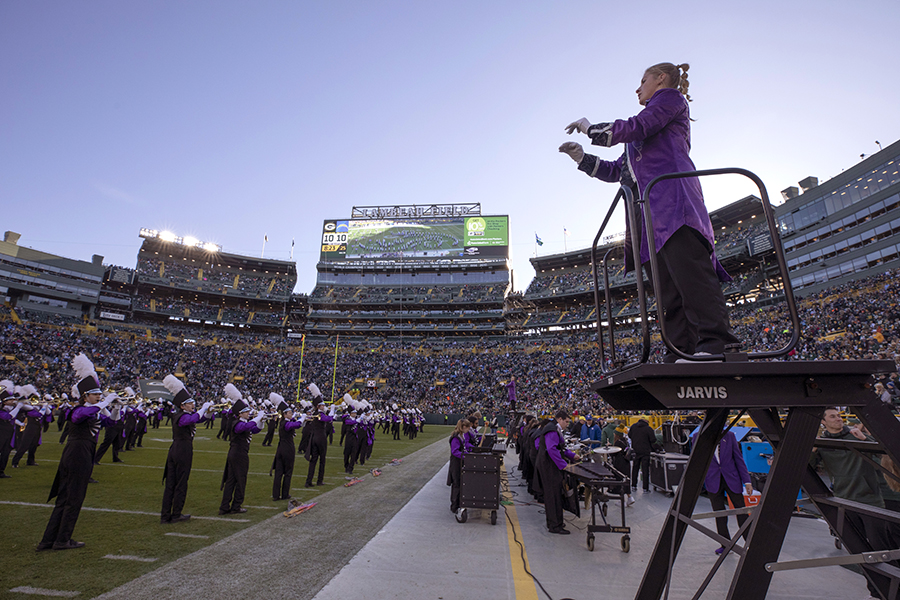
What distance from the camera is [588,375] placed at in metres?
42.0

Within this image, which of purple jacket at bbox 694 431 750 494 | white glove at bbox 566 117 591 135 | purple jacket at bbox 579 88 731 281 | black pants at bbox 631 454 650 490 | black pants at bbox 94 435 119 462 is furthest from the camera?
black pants at bbox 94 435 119 462

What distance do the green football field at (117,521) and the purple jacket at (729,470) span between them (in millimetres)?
6416

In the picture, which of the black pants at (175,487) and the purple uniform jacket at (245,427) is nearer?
the black pants at (175,487)

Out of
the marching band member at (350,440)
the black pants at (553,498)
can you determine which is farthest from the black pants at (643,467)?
the marching band member at (350,440)

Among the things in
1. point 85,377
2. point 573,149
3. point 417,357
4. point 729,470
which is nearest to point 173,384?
point 85,377

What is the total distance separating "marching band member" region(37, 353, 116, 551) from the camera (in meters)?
5.27

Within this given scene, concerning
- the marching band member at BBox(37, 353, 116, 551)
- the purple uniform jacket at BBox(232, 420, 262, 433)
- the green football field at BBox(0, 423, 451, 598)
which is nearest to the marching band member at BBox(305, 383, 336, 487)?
the green football field at BBox(0, 423, 451, 598)

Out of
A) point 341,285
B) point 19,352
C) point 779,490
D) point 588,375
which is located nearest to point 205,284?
point 341,285

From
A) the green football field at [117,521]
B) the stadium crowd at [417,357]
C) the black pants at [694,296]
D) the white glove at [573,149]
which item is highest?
the stadium crowd at [417,357]

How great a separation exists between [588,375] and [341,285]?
41.0m

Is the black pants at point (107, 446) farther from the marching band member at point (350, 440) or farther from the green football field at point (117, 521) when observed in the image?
the marching band member at point (350, 440)

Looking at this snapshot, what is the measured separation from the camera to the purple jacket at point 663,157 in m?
2.20

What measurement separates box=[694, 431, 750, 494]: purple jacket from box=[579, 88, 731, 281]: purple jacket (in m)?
4.81

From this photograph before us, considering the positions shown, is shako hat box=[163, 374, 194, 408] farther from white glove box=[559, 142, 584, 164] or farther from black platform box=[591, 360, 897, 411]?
black platform box=[591, 360, 897, 411]
